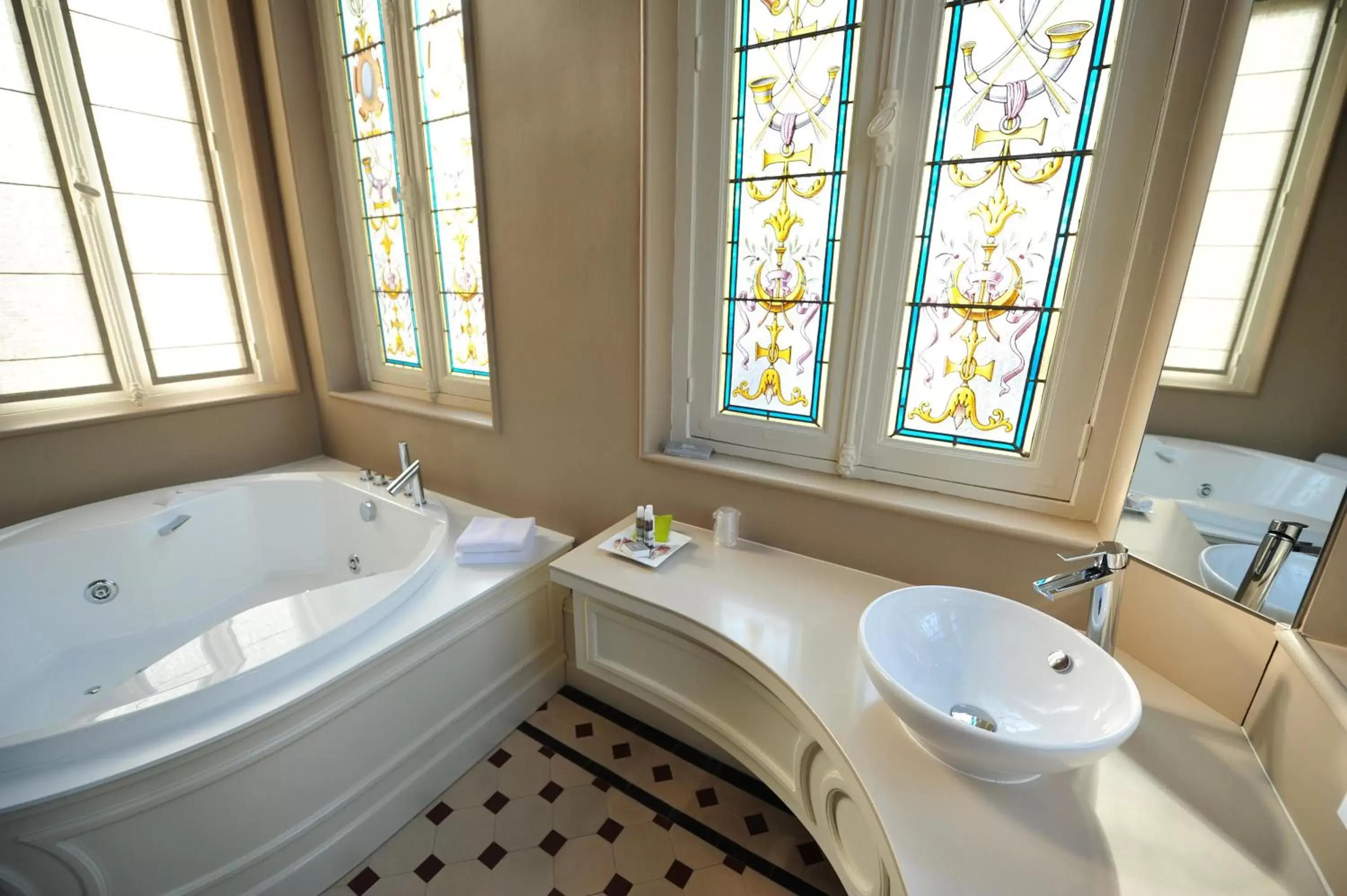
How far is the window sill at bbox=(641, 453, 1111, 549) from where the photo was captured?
3.91 feet

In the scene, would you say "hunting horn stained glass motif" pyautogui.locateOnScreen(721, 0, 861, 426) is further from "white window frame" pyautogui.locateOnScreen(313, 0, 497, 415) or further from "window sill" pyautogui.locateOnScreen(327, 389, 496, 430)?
"window sill" pyautogui.locateOnScreen(327, 389, 496, 430)

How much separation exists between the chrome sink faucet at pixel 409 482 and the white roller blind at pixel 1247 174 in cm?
210

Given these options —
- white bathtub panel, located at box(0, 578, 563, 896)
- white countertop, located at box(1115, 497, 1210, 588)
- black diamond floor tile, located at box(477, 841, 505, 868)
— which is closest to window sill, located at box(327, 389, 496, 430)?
white bathtub panel, located at box(0, 578, 563, 896)

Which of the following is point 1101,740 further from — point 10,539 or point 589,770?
point 10,539

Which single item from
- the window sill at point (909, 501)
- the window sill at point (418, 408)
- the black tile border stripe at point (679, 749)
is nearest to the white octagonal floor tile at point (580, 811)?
the black tile border stripe at point (679, 749)

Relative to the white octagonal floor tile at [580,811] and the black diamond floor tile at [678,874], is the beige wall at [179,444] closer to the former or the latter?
the white octagonal floor tile at [580,811]

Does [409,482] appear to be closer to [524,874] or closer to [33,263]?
[524,874]

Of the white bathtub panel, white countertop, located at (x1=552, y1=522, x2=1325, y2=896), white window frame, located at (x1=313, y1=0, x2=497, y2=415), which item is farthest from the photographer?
white window frame, located at (x1=313, y1=0, x2=497, y2=415)

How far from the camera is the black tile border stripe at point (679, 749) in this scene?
1.63 metres

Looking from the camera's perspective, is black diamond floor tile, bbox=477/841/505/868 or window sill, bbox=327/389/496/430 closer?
black diamond floor tile, bbox=477/841/505/868

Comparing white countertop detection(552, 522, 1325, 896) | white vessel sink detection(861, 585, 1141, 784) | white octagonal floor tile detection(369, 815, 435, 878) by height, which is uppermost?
white vessel sink detection(861, 585, 1141, 784)

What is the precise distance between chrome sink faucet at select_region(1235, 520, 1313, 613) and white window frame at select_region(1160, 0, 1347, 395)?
22cm

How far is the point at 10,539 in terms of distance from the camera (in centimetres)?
175

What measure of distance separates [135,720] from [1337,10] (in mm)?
A: 2320
